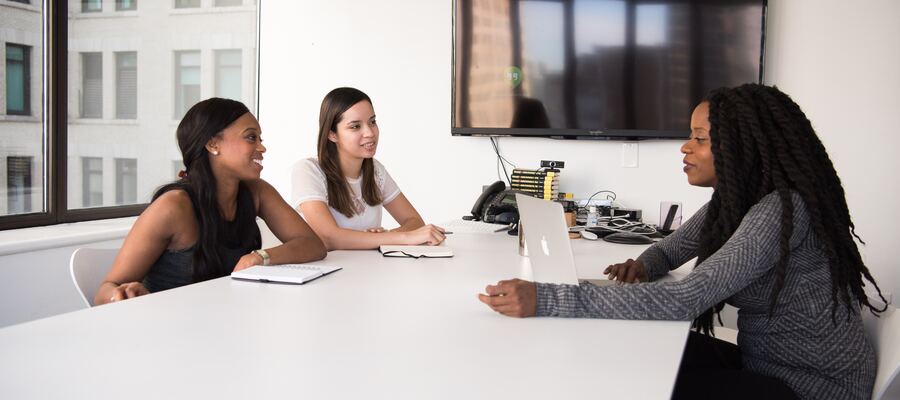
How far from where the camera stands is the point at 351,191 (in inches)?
116

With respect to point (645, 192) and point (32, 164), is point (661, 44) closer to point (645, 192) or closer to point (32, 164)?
point (645, 192)

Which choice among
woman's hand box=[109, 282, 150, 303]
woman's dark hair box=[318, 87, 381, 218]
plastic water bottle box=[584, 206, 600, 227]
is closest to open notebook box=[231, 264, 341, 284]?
woman's hand box=[109, 282, 150, 303]

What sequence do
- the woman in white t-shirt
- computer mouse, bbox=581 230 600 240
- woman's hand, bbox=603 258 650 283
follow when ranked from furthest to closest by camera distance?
1. computer mouse, bbox=581 230 600 240
2. the woman in white t-shirt
3. woman's hand, bbox=603 258 650 283

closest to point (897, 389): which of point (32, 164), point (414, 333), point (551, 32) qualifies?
point (414, 333)

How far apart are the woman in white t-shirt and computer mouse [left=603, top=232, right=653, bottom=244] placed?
0.74 metres

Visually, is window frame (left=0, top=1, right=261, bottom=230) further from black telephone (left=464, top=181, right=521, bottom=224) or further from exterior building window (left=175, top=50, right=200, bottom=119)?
black telephone (left=464, top=181, right=521, bottom=224)

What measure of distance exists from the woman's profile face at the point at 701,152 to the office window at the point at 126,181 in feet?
11.3

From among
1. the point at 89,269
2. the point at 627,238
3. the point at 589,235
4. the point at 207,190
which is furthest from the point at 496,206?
the point at 89,269

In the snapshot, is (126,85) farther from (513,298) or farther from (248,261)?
(513,298)

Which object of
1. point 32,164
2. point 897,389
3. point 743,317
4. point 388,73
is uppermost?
point 388,73

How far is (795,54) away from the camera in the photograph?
145 inches

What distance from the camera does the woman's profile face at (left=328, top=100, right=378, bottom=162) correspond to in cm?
290

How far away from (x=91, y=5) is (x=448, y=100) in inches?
76.0

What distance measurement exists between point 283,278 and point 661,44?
8.91ft
